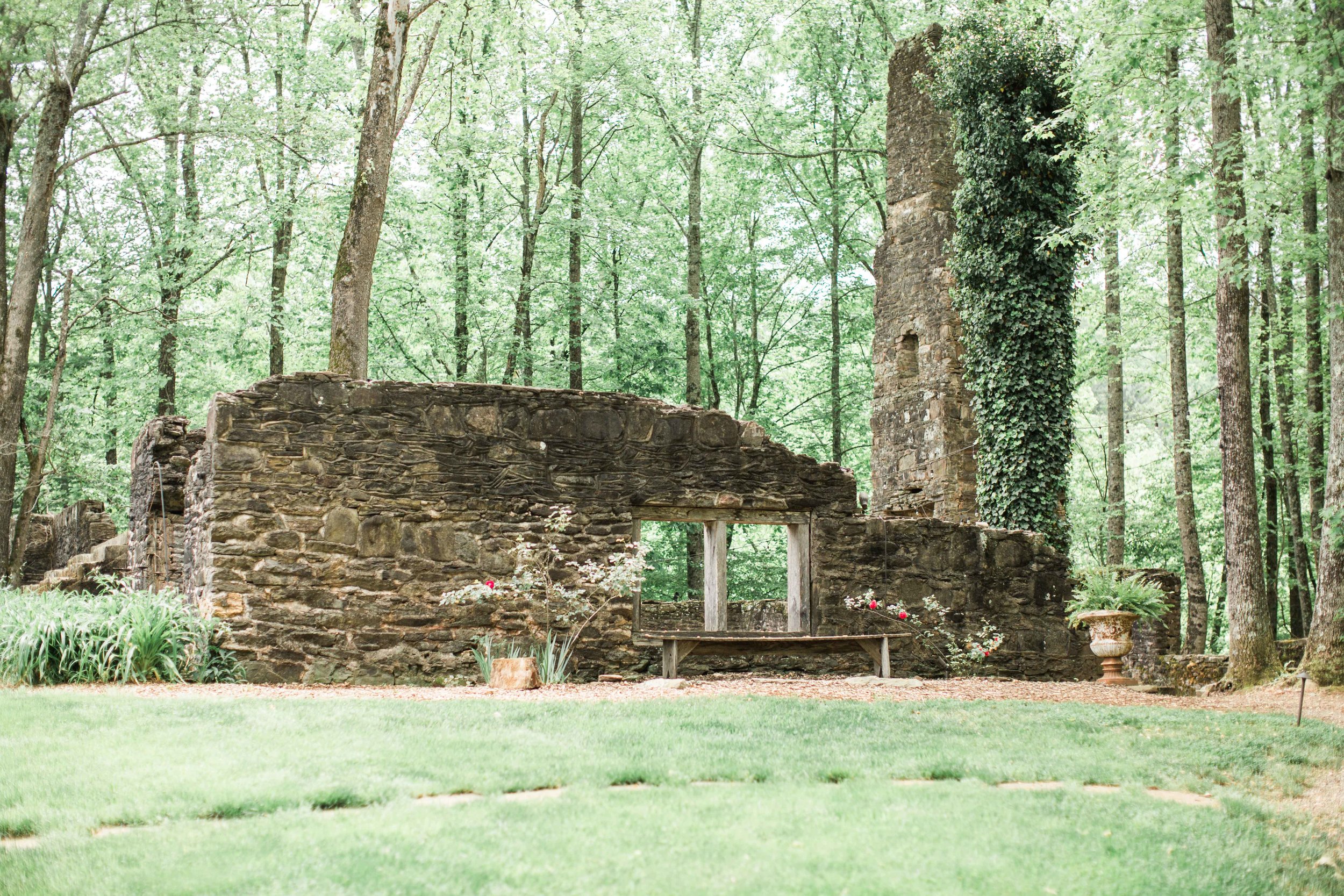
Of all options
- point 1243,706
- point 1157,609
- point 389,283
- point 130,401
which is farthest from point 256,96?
point 1243,706

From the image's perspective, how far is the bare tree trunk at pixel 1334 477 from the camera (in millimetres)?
9875

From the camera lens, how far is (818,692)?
888cm

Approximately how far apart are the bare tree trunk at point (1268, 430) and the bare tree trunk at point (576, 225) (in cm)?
1098

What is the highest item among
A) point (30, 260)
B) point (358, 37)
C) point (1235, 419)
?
point (358, 37)

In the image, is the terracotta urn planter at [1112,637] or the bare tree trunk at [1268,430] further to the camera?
the bare tree trunk at [1268,430]

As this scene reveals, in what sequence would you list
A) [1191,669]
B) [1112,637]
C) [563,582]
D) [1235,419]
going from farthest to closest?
[1191,669] < [1112,637] < [1235,419] < [563,582]

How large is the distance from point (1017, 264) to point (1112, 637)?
543 centimetres

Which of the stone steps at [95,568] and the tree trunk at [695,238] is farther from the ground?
the tree trunk at [695,238]

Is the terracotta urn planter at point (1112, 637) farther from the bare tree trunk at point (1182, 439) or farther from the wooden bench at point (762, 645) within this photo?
the bare tree trunk at point (1182, 439)

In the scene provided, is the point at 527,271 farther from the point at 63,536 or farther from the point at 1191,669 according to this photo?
the point at 1191,669

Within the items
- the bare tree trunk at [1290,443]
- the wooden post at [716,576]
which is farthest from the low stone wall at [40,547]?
the bare tree trunk at [1290,443]

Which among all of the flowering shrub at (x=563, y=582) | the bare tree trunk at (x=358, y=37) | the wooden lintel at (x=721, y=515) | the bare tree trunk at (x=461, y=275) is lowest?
the flowering shrub at (x=563, y=582)

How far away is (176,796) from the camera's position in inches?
187

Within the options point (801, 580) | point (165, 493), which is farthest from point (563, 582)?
point (165, 493)
